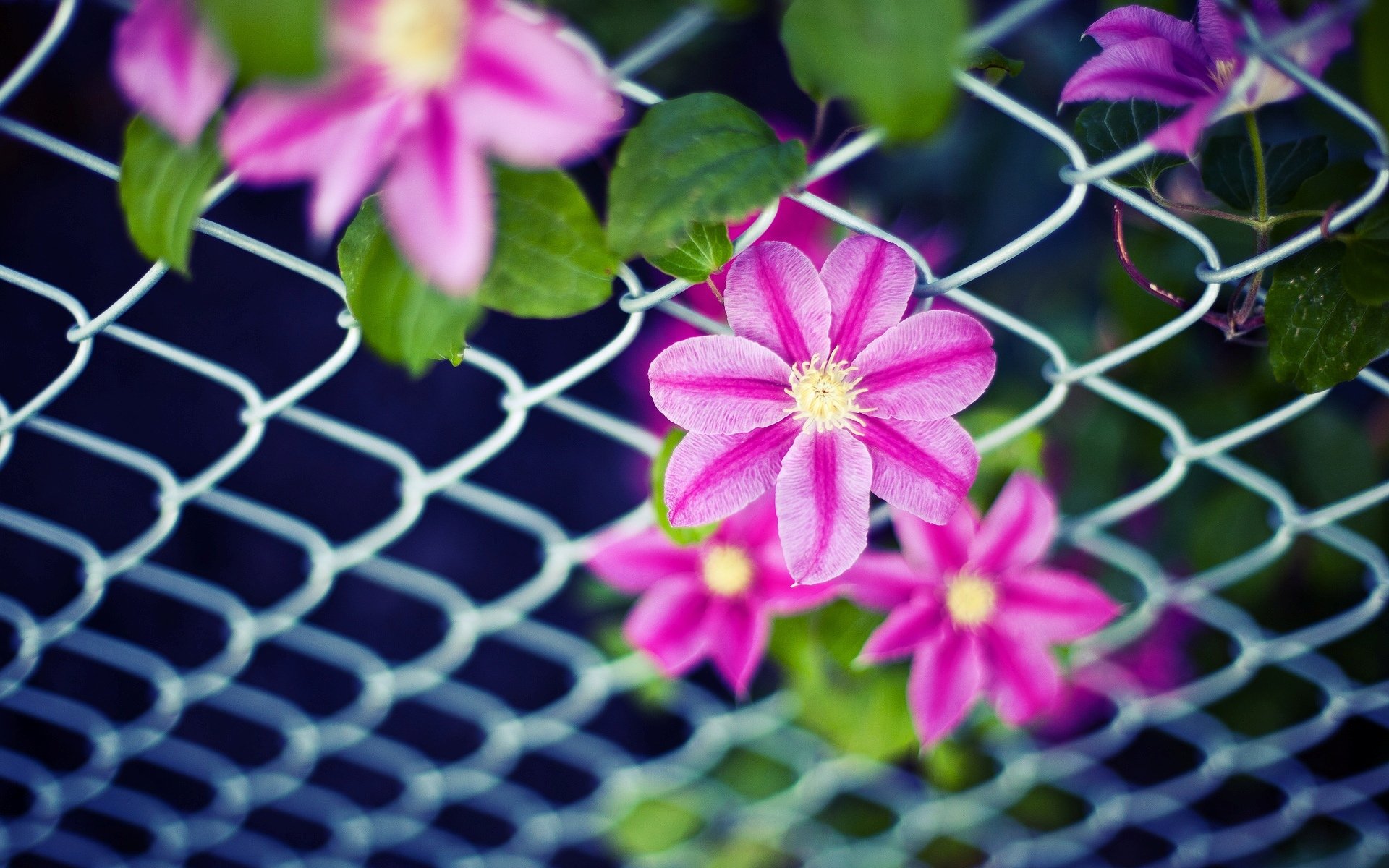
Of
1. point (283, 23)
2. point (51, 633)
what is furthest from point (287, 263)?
point (51, 633)

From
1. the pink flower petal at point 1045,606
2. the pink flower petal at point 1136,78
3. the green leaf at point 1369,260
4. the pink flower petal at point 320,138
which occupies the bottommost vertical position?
the pink flower petal at point 320,138

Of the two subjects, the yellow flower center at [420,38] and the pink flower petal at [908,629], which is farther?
the pink flower petal at [908,629]

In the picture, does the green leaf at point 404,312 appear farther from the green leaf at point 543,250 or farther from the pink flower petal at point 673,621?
the pink flower petal at point 673,621

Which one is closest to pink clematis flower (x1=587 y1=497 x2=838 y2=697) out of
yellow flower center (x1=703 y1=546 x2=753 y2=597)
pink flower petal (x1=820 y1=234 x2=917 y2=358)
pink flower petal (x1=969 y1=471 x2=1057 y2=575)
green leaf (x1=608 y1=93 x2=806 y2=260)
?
yellow flower center (x1=703 y1=546 x2=753 y2=597)

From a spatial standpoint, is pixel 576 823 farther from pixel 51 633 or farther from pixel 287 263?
pixel 287 263

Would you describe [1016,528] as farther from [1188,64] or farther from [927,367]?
[1188,64]

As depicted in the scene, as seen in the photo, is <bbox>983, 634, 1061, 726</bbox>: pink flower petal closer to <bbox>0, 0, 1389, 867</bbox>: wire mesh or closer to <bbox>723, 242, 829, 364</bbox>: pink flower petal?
<bbox>0, 0, 1389, 867</bbox>: wire mesh

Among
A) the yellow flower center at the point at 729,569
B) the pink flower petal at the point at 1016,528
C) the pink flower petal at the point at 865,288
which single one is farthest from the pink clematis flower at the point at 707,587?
the pink flower petal at the point at 865,288
